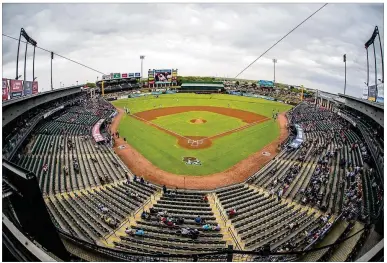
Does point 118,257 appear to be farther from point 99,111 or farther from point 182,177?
point 99,111

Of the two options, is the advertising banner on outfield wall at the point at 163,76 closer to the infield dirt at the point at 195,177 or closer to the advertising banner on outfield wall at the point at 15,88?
the infield dirt at the point at 195,177

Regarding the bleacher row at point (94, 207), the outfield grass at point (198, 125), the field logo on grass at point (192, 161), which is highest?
the outfield grass at point (198, 125)

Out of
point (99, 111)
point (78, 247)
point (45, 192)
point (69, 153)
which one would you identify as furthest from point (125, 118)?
point (78, 247)

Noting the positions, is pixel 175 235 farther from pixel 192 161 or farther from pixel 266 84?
pixel 266 84

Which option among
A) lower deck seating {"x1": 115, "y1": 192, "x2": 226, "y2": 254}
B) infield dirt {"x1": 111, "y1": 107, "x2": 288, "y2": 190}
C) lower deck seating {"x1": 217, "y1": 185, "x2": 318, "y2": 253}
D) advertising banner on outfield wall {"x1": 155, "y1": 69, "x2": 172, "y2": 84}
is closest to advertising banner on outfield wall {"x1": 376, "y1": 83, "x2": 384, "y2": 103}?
infield dirt {"x1": 111, "y1": 107, "x2": 288, "y2": 190}

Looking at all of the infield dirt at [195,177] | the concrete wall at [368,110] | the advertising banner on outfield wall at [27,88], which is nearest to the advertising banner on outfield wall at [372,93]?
the concrete wall at [368,110]
